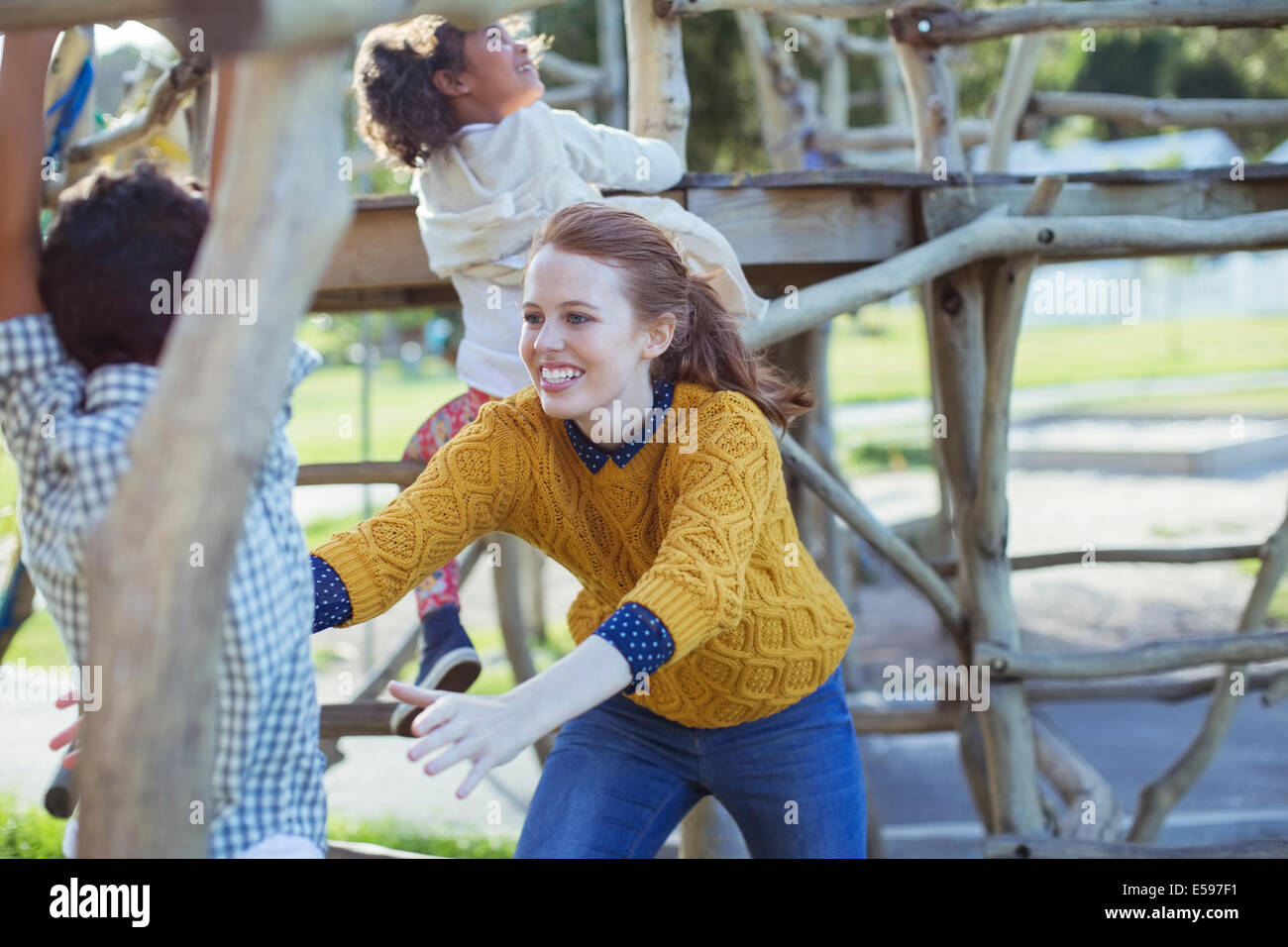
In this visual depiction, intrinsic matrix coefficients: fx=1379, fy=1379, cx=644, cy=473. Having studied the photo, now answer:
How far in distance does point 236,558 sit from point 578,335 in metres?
0.77

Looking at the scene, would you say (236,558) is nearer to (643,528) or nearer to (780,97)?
(643,528)

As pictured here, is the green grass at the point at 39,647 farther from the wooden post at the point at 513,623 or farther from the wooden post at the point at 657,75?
the wooden post at the point at 657,75

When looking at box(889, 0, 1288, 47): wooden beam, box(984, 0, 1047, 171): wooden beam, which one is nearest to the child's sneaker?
box(889, 0, 1288, 47): wooden beam

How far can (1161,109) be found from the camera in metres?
5.18

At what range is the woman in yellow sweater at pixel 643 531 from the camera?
2.12 meters

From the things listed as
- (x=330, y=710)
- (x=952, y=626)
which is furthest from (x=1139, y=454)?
(x=330, y=710)

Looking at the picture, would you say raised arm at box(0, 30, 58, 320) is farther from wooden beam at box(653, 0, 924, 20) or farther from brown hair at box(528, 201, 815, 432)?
wooden beam at box(653, 0, 924, 20)

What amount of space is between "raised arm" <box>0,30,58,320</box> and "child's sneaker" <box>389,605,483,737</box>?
57.9 inches

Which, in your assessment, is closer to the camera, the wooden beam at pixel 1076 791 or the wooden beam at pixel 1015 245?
the wooden beam at pixel 1015 245

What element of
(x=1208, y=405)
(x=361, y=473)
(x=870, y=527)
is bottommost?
(x=870, y=527)

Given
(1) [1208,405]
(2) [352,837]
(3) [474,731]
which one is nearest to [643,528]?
(3) [474,731]

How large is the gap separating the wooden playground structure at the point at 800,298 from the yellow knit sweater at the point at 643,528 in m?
0.74

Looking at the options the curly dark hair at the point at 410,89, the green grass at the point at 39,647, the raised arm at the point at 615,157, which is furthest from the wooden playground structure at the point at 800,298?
the green grass at the point at 39,647

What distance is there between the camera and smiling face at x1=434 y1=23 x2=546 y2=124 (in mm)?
3018
